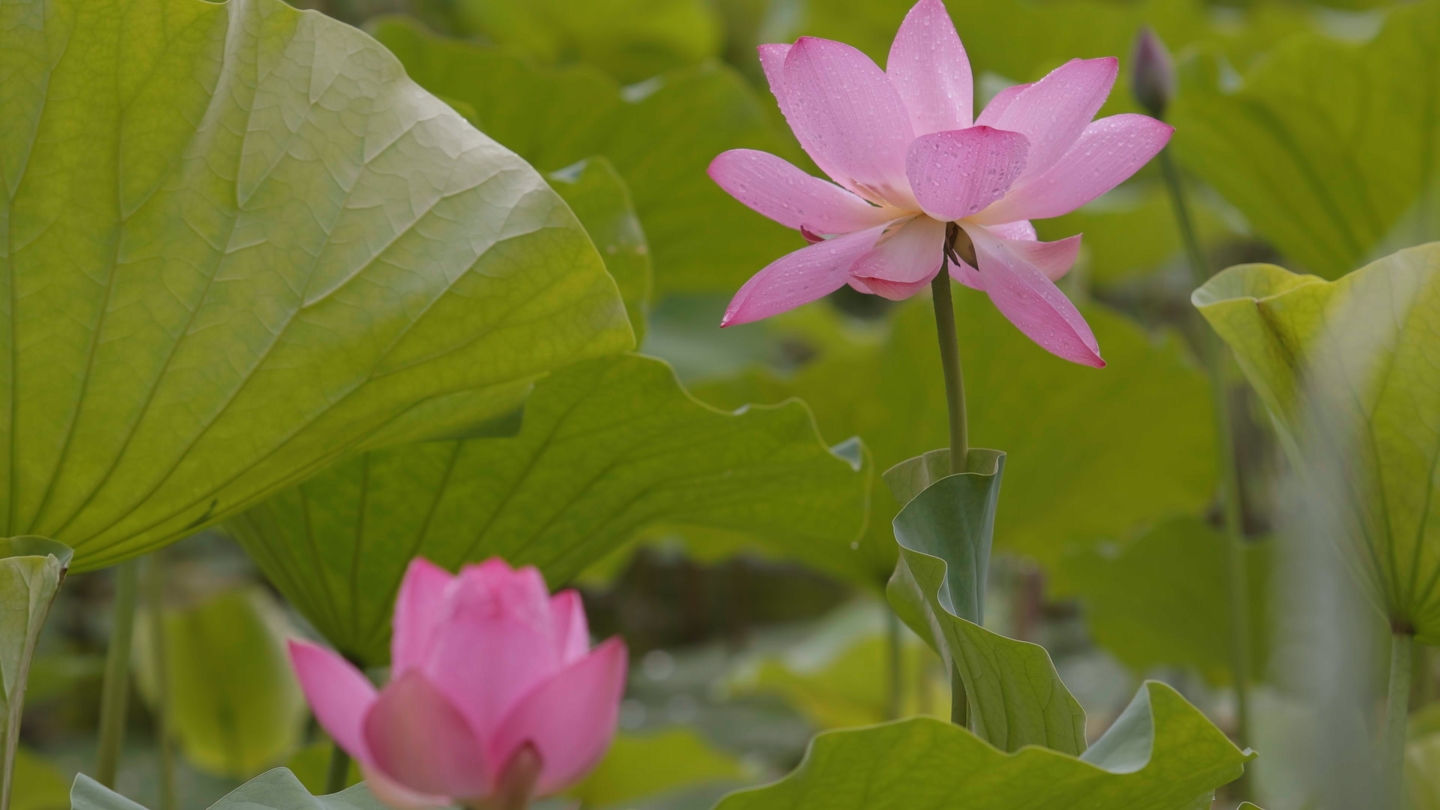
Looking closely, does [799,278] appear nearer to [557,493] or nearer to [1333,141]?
[557,493]

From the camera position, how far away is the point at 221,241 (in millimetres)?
390

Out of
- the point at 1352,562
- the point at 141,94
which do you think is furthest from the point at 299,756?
the point at 1352,562

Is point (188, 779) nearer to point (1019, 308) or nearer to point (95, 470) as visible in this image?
point (95, 470)

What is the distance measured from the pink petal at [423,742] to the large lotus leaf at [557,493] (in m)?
0.27

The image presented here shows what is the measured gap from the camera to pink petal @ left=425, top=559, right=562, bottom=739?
223mm

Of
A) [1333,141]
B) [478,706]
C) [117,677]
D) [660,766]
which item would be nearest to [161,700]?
[117,677]

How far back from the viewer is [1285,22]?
1.22 metres

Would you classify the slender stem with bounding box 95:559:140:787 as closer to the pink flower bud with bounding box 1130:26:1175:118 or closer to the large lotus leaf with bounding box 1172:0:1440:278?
the pink flower bud with bounding box 1130:26:1175:118

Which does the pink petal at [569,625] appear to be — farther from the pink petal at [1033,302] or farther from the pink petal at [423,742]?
the pink petal at [1033,302]

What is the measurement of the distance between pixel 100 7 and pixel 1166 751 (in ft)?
1.26

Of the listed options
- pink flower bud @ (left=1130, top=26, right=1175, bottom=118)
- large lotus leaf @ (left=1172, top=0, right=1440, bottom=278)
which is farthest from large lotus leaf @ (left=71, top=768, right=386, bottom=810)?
large lotus leaf @ (left=1172, top=0, right=1440, bottom=278)

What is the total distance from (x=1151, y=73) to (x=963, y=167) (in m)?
0.38

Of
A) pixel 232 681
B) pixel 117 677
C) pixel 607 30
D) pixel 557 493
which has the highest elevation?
pixel 607 30

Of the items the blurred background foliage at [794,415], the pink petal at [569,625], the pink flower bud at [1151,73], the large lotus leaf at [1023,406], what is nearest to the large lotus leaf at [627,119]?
the blurred background foliage at [794,415]
